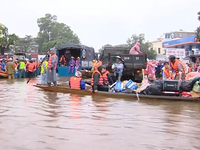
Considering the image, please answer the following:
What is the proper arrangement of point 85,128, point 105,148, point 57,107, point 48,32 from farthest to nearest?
point 48,32 < point 57,107 < point 85,128 < point 105,148

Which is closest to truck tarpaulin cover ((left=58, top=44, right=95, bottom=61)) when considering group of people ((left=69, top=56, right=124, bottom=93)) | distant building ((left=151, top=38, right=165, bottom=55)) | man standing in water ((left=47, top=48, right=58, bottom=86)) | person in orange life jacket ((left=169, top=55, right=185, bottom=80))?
man standing in water ((left=47, top=48, right=58, bottom=86))

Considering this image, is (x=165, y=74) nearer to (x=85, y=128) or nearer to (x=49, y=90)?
(x=49, y=90)

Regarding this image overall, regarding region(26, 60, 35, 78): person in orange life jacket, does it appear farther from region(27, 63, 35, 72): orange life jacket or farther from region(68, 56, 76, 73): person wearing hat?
region(68, 56, 76, 73): person wearing hat

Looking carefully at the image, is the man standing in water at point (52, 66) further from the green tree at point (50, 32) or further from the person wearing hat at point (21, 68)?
the green tree at point (50, 32)

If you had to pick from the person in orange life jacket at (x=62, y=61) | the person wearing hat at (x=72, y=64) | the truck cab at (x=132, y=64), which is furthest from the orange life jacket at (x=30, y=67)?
the truck cab at (x=132, y=64)

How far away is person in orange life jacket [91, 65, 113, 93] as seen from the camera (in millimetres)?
10931

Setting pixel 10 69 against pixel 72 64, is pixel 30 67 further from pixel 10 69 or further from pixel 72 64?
pixel 72 64

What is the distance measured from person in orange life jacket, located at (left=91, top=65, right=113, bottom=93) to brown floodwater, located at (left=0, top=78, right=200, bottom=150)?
4.25 ft

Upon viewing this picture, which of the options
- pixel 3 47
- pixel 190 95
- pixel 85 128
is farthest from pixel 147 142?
pixel 3 47

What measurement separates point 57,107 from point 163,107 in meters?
2.75

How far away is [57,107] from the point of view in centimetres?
843

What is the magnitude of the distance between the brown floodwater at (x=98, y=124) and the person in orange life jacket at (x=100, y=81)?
130 centimetres

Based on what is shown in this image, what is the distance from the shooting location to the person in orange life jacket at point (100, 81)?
10.9 m

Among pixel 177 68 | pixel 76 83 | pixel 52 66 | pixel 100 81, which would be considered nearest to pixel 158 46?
pixel 52 66
